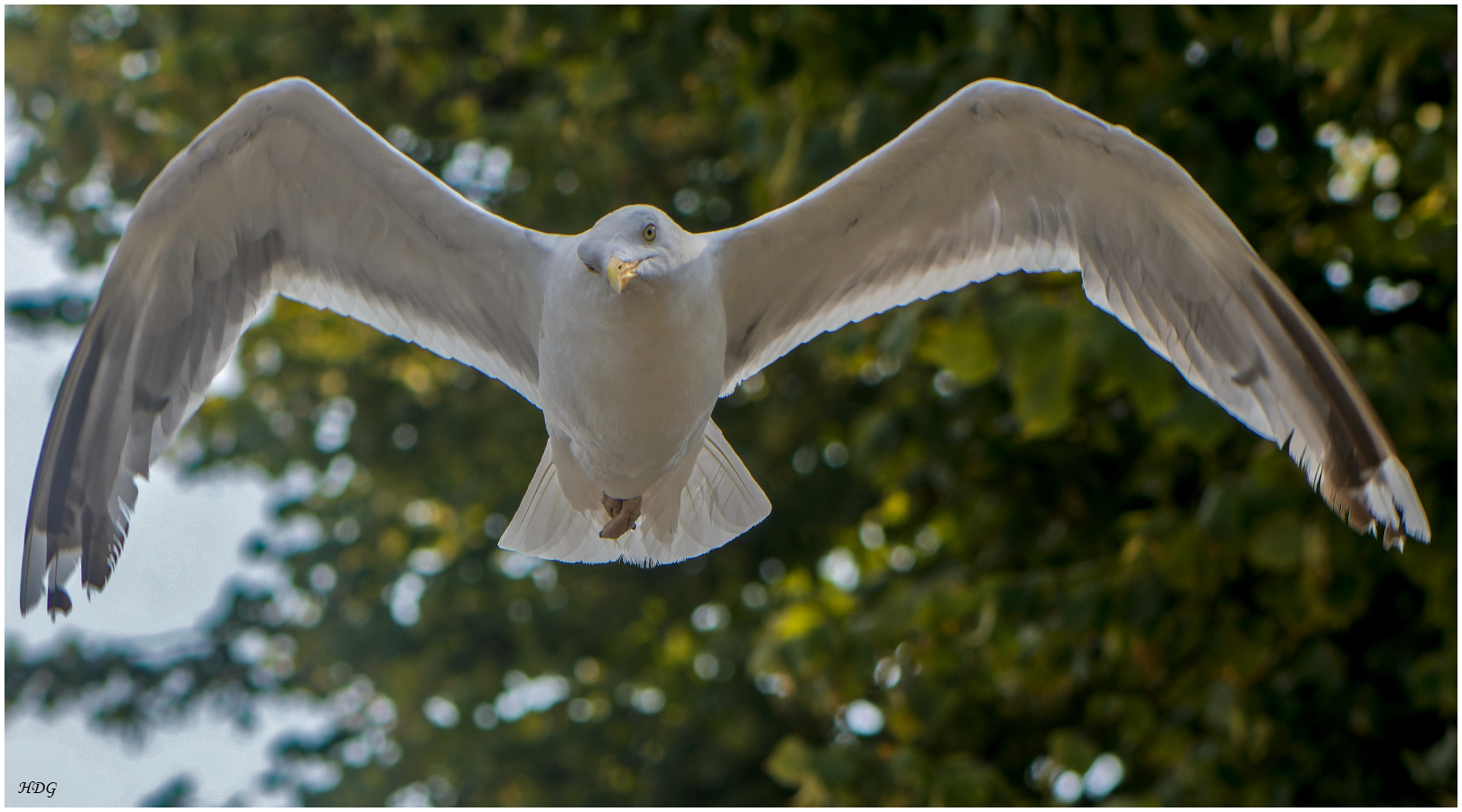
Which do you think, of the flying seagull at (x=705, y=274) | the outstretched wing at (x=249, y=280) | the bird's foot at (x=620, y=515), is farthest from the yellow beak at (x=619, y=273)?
the bird's foot at (x=620, y=515)

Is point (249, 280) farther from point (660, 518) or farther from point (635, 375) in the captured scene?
point (635, 375)

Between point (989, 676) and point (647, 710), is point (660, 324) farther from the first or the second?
point (647, 710)

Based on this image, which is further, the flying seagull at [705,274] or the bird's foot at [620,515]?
the bird's foot at [620,515]

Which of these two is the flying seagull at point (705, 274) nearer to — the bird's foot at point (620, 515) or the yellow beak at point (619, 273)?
the bird's foot at point (620, 515)

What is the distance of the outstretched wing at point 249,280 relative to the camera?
10.1 feet

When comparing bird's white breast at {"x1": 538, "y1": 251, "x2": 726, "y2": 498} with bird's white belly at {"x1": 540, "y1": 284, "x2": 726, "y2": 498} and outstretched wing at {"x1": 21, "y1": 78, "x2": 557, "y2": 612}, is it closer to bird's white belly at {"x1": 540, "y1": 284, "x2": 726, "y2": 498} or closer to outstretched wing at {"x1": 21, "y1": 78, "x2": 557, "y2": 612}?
bird's white belly at {"x1": 540, "y1": 284, "x2": 726, "y2": 498}

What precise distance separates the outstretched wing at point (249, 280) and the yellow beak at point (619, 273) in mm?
572

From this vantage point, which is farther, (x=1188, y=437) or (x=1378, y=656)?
(x=1378, y=656)

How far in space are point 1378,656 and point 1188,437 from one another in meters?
1.49

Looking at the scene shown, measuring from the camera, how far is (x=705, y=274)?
9.23 ft

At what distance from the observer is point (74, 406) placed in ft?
10.4

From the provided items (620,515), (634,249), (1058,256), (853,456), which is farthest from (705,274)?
(853,456)

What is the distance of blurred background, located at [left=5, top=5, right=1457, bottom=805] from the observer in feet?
14.7

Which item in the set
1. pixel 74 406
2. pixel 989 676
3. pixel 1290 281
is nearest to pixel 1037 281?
pixel 1290 281
